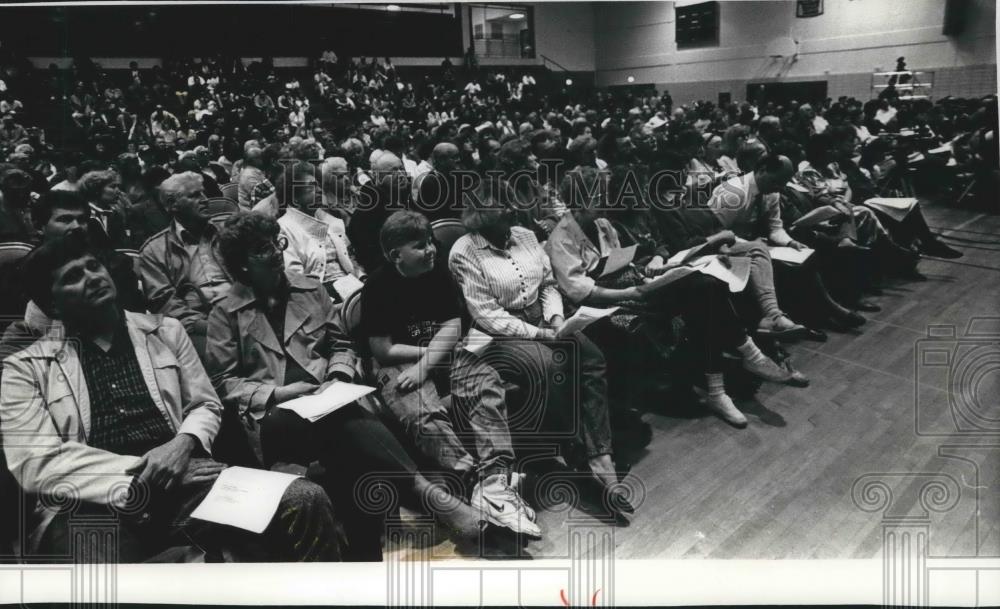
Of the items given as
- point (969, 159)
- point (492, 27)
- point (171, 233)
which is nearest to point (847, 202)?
point (969, 159)

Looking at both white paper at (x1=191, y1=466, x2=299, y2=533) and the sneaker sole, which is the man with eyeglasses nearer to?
white paper at (x1=191, y1=466, x2=299, y2=533)

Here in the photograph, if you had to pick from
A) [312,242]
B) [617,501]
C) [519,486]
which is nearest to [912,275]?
[617,501]

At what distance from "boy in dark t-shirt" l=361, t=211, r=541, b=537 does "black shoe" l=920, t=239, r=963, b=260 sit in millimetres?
4433

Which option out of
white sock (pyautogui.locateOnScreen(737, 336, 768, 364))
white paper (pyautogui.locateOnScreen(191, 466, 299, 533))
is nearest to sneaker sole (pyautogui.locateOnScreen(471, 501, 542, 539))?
white paper (pyautogui.locateOnScreen(191, 466, 299, 533))

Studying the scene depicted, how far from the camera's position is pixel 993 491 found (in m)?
2.21

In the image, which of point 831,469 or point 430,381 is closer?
point 430,381

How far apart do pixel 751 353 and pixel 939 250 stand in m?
2.81

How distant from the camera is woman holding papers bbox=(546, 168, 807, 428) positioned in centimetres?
263

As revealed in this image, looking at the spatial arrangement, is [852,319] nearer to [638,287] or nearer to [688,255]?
[688,255]

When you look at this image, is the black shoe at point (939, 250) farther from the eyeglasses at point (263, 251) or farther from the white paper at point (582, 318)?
the eyeglasses at point (263, 251)

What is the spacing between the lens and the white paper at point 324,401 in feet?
5.93

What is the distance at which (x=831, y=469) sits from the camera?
2.40 meters

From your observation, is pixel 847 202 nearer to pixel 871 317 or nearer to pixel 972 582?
pixel 871 317

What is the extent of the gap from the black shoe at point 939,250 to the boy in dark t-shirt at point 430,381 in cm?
443
